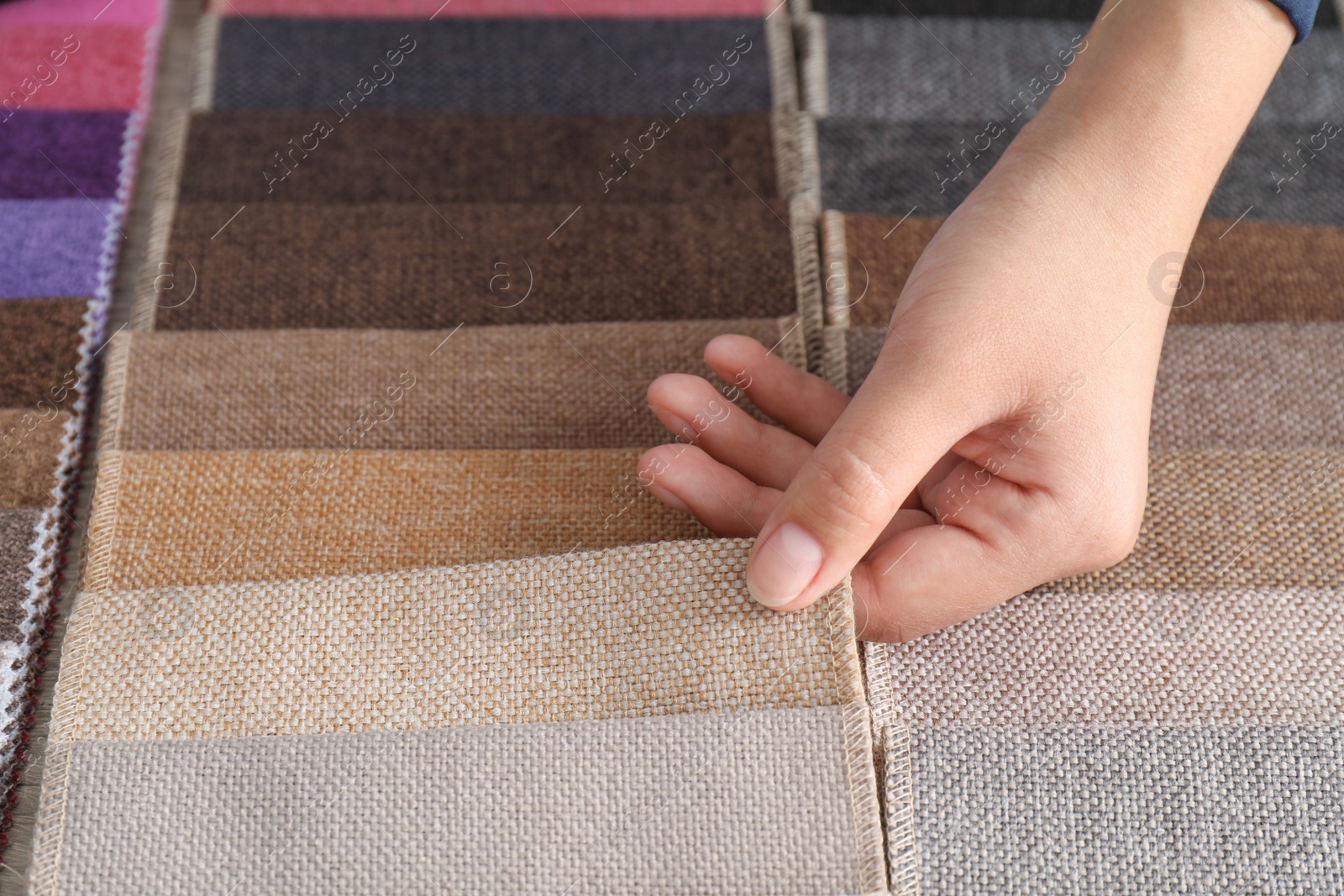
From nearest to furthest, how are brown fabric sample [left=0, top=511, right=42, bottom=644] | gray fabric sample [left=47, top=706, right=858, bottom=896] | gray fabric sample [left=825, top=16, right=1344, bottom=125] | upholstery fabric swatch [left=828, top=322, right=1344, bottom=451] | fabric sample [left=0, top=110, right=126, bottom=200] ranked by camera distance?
gray fabric sample [left=47, top=706, right=858, bottom=896]
brown fabric sample [left=0, top=511, right=42, bottom=644]
upholstery fabric swatch [left=828, top=322, right=1344, bottom=451]
fabric sample [left=0, top=110, right=126, bottom=200]
gray fabric sample [left=825, top=16, right=1344, bottom=125]

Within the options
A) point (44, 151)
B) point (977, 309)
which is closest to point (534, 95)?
point (44, 151)

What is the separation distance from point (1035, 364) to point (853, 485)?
22 cm

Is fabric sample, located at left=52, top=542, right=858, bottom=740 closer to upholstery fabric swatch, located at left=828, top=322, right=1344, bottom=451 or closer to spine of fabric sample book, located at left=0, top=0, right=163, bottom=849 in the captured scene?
spine of fabric sample book, located at left=0, top=0, right=163, bottom=849

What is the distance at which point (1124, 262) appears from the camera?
2.88ft

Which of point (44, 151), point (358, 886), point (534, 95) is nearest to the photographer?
point (358, 886)

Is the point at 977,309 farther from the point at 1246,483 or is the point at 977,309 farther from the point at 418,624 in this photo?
the point at 418,624

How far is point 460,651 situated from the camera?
80cm

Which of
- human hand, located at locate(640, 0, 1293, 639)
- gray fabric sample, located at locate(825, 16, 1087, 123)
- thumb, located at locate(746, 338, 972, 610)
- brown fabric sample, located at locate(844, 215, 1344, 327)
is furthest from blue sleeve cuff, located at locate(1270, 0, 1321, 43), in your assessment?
thumb, located at locate(746, 338, 972, 610)

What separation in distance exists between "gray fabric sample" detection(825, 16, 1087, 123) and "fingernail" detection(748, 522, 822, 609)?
0.73 metres

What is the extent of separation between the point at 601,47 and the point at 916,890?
3.70 ft

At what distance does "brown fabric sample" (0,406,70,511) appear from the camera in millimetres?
939

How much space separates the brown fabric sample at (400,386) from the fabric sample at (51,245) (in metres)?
0.17

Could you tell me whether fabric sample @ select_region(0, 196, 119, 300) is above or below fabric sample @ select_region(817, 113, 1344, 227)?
above

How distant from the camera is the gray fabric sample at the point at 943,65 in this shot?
1.27 metres
